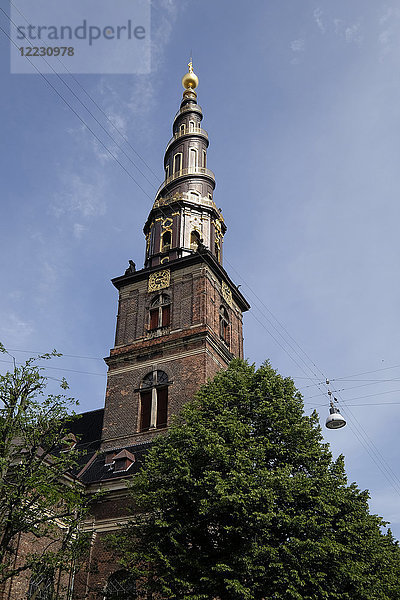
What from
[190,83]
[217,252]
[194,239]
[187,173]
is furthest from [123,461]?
[190,83]

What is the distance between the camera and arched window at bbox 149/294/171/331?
29844mm

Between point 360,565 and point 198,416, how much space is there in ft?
21.7

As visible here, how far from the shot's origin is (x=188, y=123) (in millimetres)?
39438

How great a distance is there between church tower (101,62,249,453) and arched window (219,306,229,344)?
6 centimetres

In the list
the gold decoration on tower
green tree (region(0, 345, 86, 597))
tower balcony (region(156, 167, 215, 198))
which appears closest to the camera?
green tree (region(0, 345, 86, 597))

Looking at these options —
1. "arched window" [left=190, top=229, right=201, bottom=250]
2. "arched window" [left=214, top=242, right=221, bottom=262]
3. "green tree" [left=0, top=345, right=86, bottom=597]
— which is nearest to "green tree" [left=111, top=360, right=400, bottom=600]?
"green tree" [left=0, top=345, right=86, bottom=597]

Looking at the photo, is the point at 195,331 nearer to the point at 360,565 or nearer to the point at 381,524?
the point at 381,524

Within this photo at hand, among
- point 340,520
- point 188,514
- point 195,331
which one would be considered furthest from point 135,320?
point 340,520

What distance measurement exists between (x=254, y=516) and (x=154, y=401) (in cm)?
1174

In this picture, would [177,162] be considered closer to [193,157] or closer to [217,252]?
[193,157]

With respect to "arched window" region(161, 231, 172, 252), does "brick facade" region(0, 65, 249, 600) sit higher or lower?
lower

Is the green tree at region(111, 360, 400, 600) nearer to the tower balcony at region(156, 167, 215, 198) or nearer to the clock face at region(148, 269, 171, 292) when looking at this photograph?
the clock face at region(148, 269, 171, 292)

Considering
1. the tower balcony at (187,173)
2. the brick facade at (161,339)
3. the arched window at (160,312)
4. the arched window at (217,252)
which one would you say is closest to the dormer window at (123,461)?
the brick facade at (161,339)

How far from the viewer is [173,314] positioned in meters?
29.5
